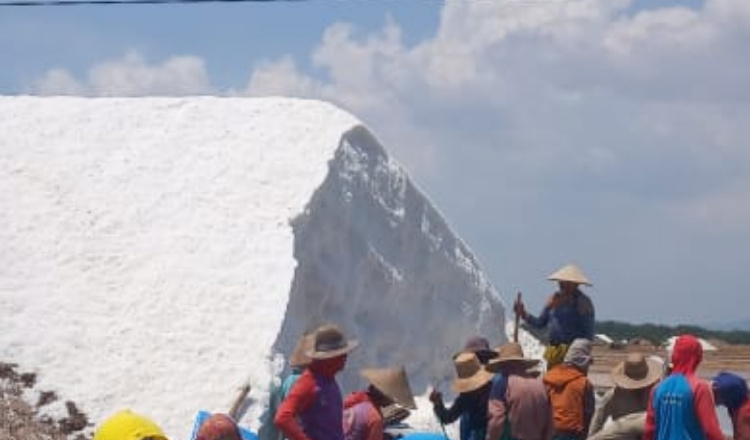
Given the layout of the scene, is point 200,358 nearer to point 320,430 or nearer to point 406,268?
point 406,268

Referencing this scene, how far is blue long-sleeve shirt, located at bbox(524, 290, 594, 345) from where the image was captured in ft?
43.6

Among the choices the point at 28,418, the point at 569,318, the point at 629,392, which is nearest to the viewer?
the point at 629,392

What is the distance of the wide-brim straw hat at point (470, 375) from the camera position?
34.8ft

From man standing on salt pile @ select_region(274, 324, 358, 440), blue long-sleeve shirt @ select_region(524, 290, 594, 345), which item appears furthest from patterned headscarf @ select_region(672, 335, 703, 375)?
blue long-sleeve shirt @ select_region(524, 290, 594, 345)

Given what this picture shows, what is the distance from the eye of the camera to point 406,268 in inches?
767

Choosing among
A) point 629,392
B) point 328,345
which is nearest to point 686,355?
point 629,392

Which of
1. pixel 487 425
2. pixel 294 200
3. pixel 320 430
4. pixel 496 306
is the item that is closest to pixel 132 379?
pixel 294 200

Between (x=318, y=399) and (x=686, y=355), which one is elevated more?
(x=686, y=355)

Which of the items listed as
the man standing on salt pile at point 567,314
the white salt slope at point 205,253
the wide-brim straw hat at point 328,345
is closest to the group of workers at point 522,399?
A: the wide-brim straw hat at point 328,345

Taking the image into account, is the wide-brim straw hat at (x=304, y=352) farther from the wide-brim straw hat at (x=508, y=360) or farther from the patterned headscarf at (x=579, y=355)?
the patterned headscarf at (x=579, y=355)

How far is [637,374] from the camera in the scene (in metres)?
10.1

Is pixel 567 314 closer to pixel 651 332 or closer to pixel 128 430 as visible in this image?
pixel 128 430

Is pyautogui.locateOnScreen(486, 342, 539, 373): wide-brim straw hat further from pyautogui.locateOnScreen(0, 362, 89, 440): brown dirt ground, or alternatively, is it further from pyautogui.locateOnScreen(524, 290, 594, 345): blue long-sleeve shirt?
pyautogui.locateOnScreen(0, 362, 89, 440): brown dirt ground

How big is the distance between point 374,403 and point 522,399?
1.19m
